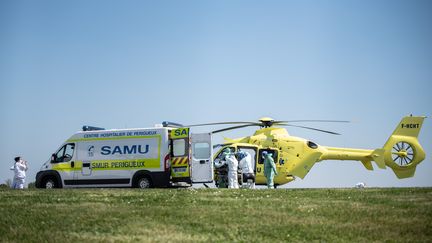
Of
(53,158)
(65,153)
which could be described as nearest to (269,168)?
(65,153)

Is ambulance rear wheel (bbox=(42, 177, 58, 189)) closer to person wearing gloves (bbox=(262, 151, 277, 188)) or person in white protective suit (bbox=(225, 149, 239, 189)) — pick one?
person in white protective suit (bbox=(225, 149, 239, 189))

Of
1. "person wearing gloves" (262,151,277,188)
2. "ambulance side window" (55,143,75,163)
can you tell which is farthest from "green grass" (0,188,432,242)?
"ambulance side window" (55,143,75,163)

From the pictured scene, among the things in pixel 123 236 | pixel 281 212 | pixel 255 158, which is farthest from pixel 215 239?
pixel 255 158

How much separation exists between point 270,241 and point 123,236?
3077mm

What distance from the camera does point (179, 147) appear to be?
24.3m

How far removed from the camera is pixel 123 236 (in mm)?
11508

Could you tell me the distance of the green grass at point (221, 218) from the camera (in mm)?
11578

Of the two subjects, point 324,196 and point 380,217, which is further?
point 324,196

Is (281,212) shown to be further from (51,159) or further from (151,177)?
(51,159)

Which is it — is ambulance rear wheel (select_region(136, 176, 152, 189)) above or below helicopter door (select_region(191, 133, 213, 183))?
below

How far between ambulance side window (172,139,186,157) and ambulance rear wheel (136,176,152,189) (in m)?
1.73

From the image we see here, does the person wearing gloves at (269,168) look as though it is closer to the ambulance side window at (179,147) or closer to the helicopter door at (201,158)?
the helicopter door at (201,158)

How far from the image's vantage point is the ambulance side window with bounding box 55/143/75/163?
26188 millimetres

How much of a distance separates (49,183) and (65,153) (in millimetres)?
1810
